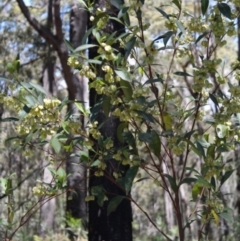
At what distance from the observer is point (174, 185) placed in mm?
2271

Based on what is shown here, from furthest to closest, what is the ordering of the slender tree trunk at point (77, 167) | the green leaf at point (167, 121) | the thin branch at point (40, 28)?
1. the thin branch at point (40, 28)
2. the slender tree trunk at point (77, 167)
3. the green leaf at point (167, 121)

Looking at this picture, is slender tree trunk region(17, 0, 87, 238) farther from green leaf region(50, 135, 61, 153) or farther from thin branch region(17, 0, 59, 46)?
green leaf region(50, 135, 61, 153)

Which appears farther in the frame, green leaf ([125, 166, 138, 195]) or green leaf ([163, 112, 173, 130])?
green leaf ([163, 112, 173, 130])

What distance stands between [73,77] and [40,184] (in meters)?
6.44

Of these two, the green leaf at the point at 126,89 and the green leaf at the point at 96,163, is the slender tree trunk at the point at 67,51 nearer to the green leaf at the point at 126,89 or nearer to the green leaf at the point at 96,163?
the green leaf at the point at 96,163

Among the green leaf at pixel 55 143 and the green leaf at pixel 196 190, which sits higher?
the green leaf at pixel 55 143

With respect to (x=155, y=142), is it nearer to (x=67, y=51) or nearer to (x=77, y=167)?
(x=77, y=167)

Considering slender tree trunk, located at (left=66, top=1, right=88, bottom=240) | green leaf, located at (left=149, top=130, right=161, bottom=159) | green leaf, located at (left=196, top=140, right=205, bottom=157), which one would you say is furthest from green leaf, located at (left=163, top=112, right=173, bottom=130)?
slender tree trunk, located at (left=66, top=1, right=88, bottom=240)

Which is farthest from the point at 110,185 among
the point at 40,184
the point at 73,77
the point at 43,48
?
the point at 43,48

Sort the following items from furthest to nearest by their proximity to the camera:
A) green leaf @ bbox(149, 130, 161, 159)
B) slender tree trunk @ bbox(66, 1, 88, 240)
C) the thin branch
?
1. the thin branch
2. slender tree trunk @ bbox(66, 1, 88, 240)
3. green leaf @ bbox(149, 130, 161, 159)

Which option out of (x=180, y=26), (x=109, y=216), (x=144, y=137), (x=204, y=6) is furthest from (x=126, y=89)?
(x=109, y=216)

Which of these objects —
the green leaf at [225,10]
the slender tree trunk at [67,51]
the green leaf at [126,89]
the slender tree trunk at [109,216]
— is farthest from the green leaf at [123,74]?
the slender tree trunk at [67,51]

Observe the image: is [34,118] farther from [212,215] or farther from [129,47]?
[212,215]

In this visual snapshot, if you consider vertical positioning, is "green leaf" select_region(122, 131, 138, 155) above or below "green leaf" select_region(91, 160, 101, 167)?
above
